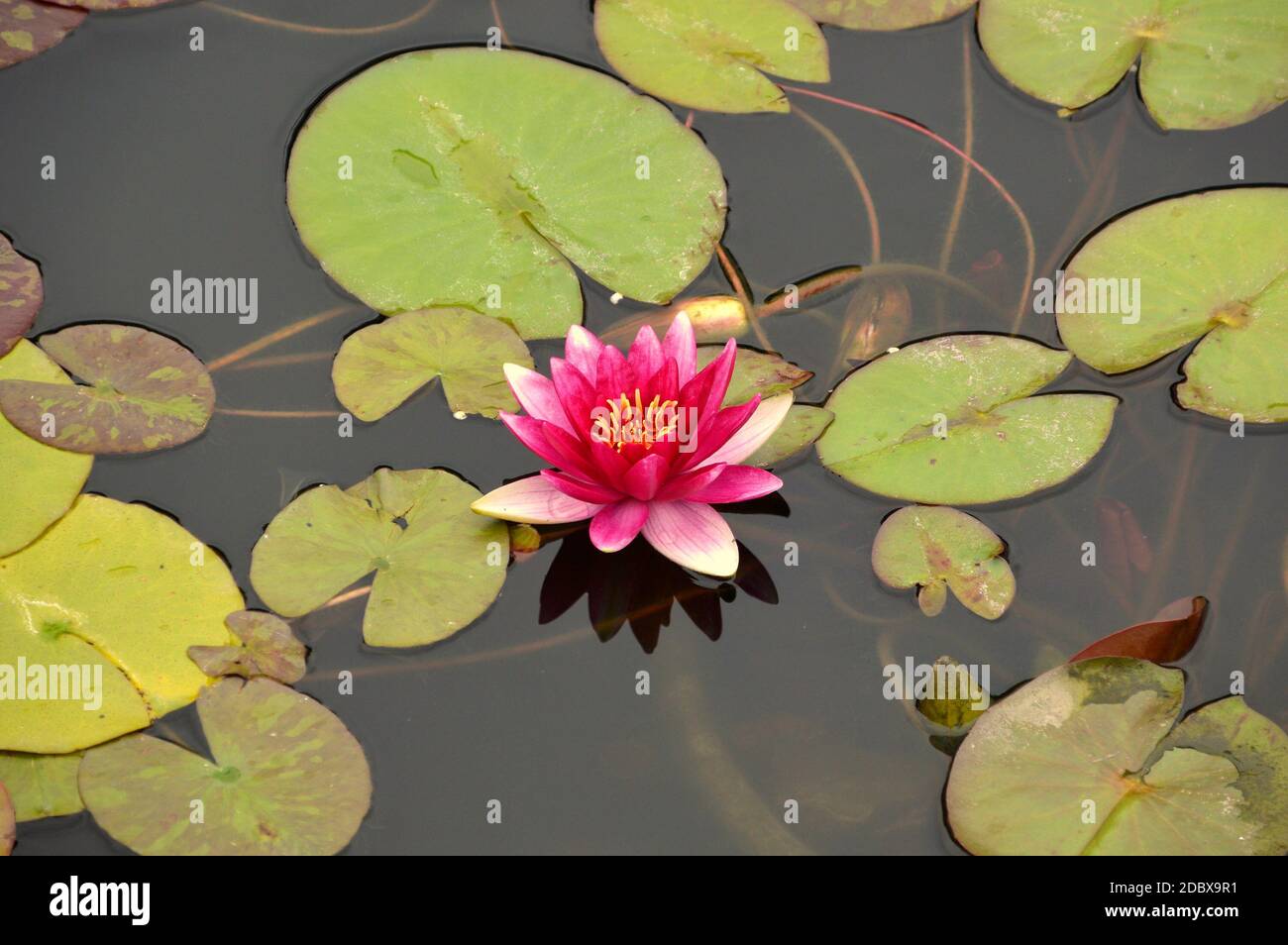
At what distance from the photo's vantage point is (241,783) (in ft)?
8.45

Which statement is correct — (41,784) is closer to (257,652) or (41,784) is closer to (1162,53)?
(257,652)

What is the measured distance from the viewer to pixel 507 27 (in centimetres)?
370

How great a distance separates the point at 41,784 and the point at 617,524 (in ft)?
5.12

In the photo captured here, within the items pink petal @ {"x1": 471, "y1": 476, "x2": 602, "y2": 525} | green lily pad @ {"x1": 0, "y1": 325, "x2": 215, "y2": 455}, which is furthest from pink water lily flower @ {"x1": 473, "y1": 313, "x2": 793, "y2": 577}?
green lily pad @ {"x1": 0, "y1": 325, "x2": 215, "y2": 455}

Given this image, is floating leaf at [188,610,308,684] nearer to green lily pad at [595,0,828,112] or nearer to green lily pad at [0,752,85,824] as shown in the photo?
green lily pad at [0,752,85,824]

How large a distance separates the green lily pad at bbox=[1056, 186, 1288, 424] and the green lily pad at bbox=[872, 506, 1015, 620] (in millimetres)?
693

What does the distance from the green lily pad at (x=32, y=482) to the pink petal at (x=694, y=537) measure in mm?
1601

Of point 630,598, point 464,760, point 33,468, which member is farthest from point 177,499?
point 630,598

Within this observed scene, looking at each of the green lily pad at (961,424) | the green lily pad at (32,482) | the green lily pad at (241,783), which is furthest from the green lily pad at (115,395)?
the green lily pad at (961,424)

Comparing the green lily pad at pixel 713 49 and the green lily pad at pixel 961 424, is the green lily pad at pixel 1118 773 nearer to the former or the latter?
the green lily pad at pixel 961 424

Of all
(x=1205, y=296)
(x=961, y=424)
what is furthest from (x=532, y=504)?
(x=1205, y=296)

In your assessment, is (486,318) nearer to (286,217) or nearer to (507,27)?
(286,217)

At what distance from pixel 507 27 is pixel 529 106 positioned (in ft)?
1.66

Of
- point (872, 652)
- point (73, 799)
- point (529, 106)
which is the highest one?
point (529, 106)
